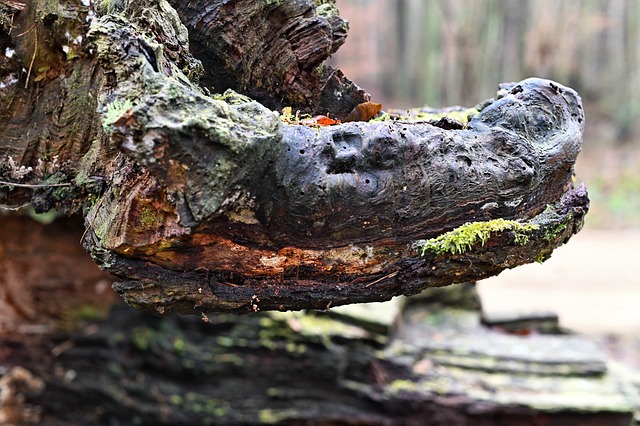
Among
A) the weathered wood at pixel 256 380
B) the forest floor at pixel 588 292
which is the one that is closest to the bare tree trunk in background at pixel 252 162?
the weathered wood at pixel 256 380

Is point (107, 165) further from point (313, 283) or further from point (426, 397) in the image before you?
point (426, 397)

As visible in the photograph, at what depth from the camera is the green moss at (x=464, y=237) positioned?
1.66 metres

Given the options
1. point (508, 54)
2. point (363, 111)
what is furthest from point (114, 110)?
point (508, 54)

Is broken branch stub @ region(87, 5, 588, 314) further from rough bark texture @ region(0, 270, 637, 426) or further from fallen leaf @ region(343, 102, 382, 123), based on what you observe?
rough bark texture @ region(0, 270, 637, 426)

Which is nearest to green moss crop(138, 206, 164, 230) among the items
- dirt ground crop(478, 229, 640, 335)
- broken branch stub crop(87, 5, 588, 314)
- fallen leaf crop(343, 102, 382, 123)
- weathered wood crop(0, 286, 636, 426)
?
broken branch stub crop(87, 5, 588, 314)

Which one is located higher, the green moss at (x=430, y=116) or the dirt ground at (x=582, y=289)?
the dirt ground at (x=582, y=289)

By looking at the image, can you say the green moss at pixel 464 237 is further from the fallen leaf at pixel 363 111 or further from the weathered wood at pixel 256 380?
the weathered wood at pixel 256 380

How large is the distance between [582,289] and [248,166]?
783 cm

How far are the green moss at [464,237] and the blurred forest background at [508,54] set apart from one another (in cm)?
1433

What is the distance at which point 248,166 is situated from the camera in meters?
1.39

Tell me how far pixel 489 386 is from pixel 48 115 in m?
3.92

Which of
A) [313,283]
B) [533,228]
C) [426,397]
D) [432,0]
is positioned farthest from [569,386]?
[432,0]

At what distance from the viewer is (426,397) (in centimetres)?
451

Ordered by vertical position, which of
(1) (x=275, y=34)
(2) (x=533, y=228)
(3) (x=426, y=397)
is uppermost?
(1) (x=275, y=34)
